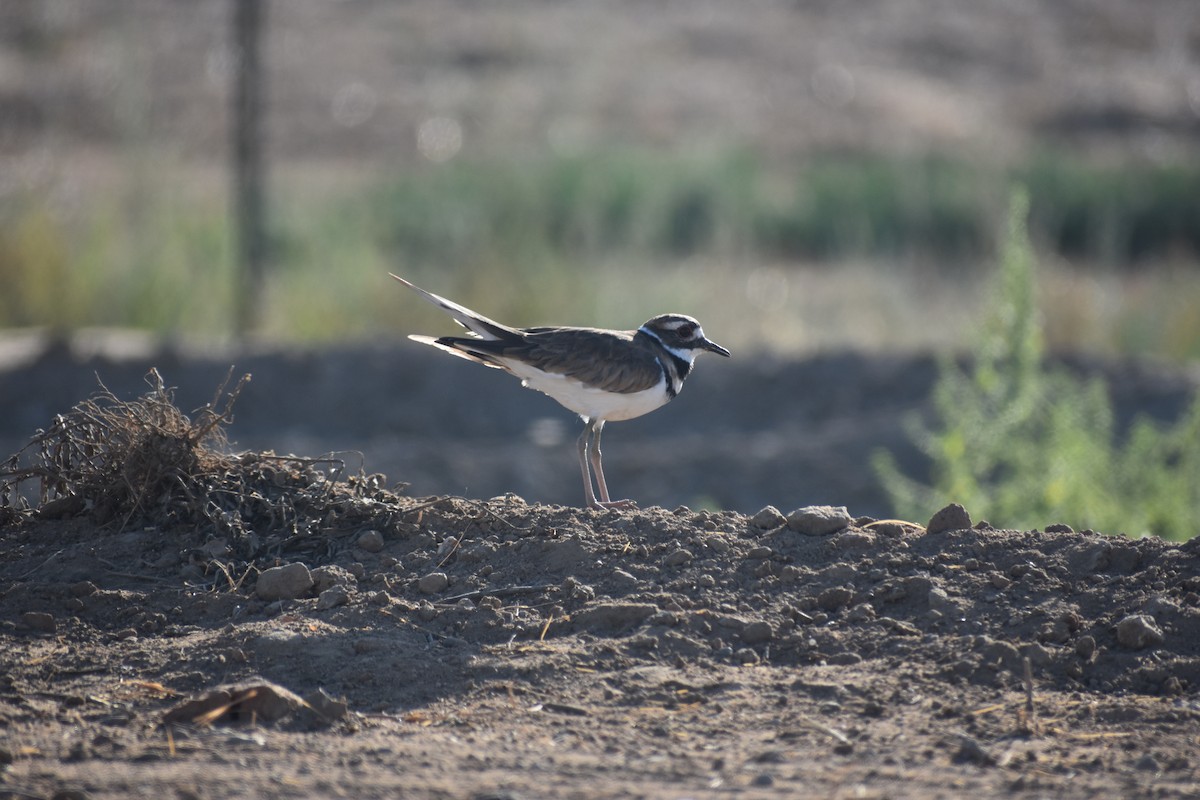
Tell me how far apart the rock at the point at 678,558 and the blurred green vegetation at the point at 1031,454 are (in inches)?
106

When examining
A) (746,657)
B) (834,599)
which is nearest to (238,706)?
(746,657)

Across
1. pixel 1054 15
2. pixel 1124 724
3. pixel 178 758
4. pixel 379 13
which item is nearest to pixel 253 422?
pixel 178 758

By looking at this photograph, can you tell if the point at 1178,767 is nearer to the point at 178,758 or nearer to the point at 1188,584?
the point at 1188,584

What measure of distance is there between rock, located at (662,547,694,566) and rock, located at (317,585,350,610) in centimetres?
119

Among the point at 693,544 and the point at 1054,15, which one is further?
the point at 1054,15

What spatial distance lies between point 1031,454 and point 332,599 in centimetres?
458

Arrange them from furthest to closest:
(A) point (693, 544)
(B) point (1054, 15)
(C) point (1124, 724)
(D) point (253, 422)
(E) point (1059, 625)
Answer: (B) point (1054, 15) → (D) point (253, 422) → (A) point (693, 544) → (E) point (1059, 625) → (C) point (1124, 724)

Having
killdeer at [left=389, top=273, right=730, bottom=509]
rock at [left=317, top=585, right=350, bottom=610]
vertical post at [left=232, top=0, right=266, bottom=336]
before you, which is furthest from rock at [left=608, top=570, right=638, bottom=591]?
vertical post at [left=232, top=0, right=266, bottom=336]

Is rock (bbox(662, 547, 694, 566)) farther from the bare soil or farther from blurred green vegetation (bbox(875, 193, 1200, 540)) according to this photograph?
blurred green vegetation (bbox(875, 193, 1200, 540))

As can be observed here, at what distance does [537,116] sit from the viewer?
1201 inches

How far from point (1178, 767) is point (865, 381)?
7691mm

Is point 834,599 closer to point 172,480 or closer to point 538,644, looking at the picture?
point 538,644

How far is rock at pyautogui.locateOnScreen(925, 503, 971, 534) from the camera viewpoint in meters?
5.21

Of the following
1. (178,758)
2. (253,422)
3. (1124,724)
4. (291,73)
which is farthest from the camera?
(291,73)
